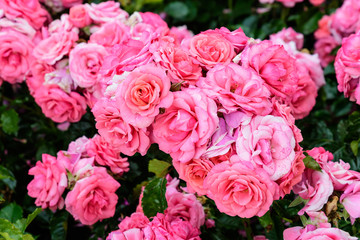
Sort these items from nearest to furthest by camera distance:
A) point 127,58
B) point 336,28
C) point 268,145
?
point 268,145
point 127,58
point 336,28

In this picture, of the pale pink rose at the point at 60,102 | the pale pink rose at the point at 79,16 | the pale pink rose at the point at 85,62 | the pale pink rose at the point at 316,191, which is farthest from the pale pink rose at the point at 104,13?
the pale pink rose at the point at 316,191

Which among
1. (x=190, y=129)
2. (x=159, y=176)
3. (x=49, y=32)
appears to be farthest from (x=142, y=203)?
(x=49, y=32)

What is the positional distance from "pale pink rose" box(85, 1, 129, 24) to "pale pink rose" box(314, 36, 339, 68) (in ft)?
2.82

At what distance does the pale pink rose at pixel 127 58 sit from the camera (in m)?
0.87

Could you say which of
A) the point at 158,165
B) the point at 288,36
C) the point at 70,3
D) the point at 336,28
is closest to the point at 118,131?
the point at 158,165

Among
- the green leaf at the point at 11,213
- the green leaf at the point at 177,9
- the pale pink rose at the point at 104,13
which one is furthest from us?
the green leaf at the point at 177,9

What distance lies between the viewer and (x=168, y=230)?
3.10 ft

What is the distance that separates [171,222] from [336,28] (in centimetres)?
110

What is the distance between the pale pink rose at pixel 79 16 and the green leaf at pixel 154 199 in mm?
628

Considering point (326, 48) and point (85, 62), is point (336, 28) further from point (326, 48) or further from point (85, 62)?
point (85, 62)

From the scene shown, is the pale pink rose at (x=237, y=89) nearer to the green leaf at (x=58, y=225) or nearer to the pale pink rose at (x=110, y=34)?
the pale pink rose at (x=110, y=34)

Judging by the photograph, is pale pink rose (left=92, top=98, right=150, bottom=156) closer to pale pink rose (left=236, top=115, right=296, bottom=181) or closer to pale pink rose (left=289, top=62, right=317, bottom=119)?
pale pink rose (left=236, top=115, right=296, bottom=181)

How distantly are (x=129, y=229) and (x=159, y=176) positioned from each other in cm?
18

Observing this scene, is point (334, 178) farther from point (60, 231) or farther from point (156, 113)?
point (60, 231)
